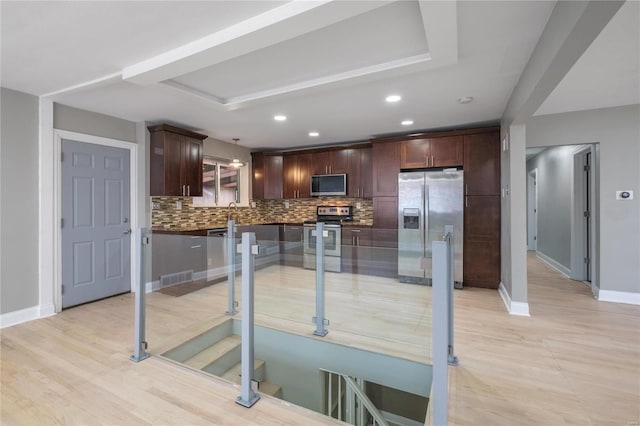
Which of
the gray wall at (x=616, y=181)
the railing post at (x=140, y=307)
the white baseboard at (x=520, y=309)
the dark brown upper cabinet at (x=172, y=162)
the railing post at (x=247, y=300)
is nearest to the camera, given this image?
the railing post at (x=247, y=300)

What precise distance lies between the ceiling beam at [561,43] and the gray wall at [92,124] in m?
4.62

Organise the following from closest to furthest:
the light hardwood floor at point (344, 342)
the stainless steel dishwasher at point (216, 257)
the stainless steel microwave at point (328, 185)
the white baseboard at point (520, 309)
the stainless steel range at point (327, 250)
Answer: the light hardwood floor at point (344, 342) → the stainless steel dishwasher at point (216, 257) → the stainless steel range at point (327, 250) → the white baseboard at point (520, 309) → the stainless steel microwave at point (328, 185)

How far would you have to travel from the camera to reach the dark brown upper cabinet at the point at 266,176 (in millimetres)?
6078

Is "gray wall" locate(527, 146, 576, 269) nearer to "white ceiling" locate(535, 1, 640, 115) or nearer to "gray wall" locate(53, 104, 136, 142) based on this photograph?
"white ceiling" locate(535, 1, 640, 115)

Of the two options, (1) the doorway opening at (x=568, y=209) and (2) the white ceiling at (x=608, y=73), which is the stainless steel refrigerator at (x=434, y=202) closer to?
(2) the white ceiling at (x=608, y=73)

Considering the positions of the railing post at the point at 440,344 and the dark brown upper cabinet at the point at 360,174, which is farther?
the dark brown upper cabinet at the point at 360,174

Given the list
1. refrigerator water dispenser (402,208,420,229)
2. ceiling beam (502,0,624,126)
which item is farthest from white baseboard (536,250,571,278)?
ceiling beam (502,0,624,126)

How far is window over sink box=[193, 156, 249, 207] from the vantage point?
17.6ft

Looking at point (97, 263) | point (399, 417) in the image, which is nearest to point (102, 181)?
point (97, 263)

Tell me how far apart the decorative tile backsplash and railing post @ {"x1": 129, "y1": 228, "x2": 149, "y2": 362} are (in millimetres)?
2112

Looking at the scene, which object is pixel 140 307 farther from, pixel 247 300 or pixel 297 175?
pixel 297 175

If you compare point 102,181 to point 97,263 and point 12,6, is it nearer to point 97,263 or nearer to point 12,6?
point 97,263

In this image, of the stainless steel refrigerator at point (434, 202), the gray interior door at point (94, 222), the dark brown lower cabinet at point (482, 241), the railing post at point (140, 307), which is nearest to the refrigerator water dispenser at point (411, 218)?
the stainless steel refrigerator at point (434, 202)

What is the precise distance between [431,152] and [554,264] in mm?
3688
